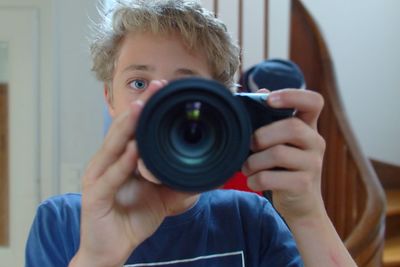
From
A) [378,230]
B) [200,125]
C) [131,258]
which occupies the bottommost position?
[378,230]

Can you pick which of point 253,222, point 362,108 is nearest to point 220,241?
point 253,222

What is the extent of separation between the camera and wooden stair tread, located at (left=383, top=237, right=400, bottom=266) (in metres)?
2.00

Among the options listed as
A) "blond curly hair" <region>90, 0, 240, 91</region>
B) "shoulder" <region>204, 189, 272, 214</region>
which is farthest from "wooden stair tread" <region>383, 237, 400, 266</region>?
"blond curly hair" <region>90, 0, 240, 91</region>

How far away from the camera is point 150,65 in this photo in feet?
2.06

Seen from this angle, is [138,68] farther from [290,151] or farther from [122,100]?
[290,151]

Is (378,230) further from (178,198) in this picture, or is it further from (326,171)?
(178,198)

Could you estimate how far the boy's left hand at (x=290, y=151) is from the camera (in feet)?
1.71

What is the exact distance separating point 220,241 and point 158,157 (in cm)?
31

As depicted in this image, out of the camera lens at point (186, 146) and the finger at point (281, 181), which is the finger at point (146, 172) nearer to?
the camera lens at point (186, 146)

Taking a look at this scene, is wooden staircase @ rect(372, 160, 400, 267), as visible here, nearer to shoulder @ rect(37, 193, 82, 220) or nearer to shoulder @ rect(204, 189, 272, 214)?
shoulder @ rect(204, 189, 272, 214)

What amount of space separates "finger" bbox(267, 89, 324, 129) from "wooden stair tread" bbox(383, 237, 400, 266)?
169 cm

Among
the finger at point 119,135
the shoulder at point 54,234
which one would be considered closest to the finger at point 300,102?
the finger at point 119,135

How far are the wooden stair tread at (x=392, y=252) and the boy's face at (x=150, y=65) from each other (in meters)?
1.68

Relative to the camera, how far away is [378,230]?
1.53 m
